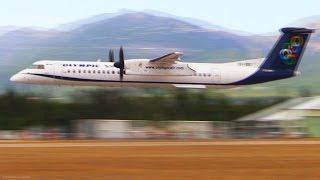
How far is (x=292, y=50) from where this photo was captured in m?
68.4

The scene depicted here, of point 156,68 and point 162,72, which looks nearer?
point 156,68

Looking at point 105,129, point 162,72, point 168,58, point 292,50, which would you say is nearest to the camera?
point 105,129

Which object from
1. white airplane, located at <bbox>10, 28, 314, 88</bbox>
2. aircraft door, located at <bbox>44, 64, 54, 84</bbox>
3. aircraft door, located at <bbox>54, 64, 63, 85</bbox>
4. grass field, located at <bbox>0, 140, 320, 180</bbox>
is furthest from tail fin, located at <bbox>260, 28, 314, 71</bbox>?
grass field, located at <bbox>0, 140, 320, 180</bbox>

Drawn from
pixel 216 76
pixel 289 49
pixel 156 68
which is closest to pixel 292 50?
pixel 289 49

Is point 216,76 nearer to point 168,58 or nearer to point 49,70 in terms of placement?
point 168,58

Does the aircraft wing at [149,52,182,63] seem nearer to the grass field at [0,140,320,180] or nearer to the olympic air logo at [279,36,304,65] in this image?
the olympic air logo at [279,36,304,65]

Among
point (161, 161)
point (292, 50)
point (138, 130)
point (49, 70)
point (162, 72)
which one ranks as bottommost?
point (138, 130)

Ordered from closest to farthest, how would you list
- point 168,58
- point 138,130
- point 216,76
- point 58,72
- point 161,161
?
point 161,161
point 138,130
point 58,72
point 216,76
point 168,58

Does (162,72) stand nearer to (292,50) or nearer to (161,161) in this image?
(292,50)

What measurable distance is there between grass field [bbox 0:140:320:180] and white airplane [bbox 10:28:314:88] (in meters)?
21.6

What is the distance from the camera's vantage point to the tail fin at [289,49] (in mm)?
66938

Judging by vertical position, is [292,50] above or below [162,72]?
above

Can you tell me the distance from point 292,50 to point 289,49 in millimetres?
301

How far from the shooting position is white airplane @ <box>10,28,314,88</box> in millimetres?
63281
